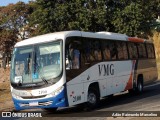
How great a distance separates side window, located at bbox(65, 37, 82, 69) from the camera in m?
14.0

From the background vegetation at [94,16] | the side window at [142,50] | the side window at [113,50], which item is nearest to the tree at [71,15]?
the background vegetation at [94,16]

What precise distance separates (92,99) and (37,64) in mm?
2835

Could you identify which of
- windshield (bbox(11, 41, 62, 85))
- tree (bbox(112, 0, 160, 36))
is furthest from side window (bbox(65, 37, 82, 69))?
tree (bbox(112, 0, 160, 36))

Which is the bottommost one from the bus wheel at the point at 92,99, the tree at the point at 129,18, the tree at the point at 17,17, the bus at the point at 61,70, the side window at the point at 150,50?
the bus wheel at the point at 92,99

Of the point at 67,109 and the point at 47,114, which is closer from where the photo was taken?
the point at 47,114

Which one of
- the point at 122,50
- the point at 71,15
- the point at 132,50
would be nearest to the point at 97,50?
the point at 122,50

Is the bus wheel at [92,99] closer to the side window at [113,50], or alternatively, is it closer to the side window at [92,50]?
the side window at [92,50]

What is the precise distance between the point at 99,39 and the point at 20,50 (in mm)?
3663

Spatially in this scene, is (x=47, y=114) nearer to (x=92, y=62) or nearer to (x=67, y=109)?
(x=67, y=109)

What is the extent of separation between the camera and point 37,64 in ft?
46.0

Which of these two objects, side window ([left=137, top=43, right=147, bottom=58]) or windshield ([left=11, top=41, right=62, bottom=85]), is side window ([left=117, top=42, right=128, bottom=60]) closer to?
side window ([left=137, top=43, right=147, bottom=58])

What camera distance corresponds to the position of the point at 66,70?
1380cm

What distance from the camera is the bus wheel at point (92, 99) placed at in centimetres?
1525

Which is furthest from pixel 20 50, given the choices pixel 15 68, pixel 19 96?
pixel 19 96
